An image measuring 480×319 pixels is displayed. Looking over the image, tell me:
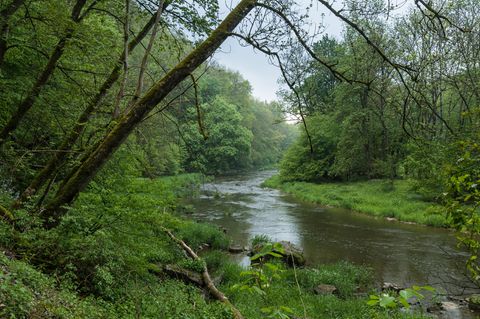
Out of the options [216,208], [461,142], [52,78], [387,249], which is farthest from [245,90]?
[461,142]

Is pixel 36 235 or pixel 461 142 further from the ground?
pixel 461 142

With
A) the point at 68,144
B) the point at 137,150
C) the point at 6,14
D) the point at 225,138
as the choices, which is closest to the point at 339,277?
the point at 137,150

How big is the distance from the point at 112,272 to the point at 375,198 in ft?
67.2

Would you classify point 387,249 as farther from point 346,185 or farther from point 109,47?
point 346,185

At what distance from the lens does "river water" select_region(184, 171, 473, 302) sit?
11234 mm

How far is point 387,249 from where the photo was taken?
44.9ft

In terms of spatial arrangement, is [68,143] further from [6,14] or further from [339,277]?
[339,277]

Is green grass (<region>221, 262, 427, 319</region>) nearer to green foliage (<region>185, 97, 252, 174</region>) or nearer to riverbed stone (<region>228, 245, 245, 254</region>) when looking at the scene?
riverbed stone (<region>228, 245, 245, 254</region>)

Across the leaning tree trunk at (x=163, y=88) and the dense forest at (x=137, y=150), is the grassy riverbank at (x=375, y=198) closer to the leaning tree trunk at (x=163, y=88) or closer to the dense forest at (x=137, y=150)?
the dense forest at (x=137, y=150)

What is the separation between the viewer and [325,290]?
9484 mm

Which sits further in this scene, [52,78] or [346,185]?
[346,185]

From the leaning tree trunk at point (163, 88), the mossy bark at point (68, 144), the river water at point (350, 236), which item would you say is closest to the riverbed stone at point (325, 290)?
the river water at point (350, 236)

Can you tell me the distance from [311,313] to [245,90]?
52380 mm

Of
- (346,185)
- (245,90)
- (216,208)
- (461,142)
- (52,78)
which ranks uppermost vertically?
(245,90)
